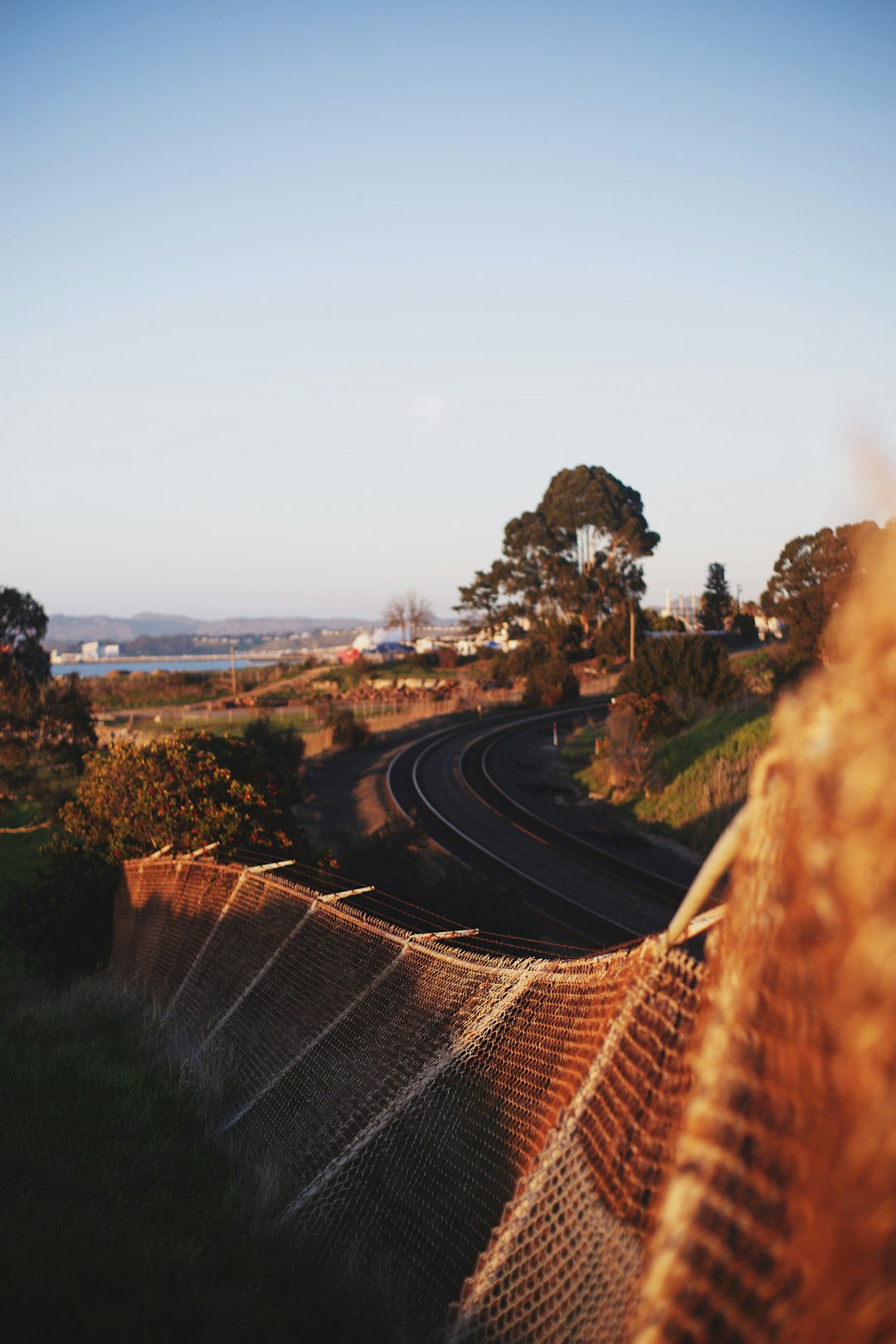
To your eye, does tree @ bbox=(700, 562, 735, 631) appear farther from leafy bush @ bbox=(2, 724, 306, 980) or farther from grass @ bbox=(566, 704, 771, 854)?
leafy bush @ bbox=(2, 724, 306, 980)

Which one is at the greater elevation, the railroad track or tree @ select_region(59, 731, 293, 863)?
tree @ select_region(59, 731, 293, 863)

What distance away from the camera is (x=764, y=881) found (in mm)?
1800

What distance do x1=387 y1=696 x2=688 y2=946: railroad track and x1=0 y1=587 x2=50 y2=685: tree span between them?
510 inches

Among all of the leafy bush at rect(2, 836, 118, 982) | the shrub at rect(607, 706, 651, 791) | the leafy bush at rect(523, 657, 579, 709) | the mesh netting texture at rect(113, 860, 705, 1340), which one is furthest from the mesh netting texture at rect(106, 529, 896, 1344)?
the leafy bush at rect(523, 657, 579, 709)

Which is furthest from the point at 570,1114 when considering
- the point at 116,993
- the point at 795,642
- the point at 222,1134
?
the point at 795,642

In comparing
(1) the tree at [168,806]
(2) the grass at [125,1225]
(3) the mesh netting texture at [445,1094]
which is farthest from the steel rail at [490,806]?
(2) the grass at [125,1225]

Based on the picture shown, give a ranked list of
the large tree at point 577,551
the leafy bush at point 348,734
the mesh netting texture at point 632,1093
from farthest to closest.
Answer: the large tree at point 577,551 → the leafy bush at point 348,734 → the mesh netting texture at point 632,1093

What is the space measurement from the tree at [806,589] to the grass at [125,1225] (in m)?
31.7

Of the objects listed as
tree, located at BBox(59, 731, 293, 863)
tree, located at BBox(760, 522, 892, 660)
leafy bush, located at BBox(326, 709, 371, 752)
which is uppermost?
tree, located at BBox(760, 522, 892, 660)

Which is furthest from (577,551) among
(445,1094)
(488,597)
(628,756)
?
(445,1094)

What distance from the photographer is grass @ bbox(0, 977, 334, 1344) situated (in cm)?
346

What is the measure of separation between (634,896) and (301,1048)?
12802mm

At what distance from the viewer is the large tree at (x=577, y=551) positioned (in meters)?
86.2

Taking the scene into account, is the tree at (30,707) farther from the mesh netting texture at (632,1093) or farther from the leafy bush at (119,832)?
the mesh netting texture at (632,1093)
